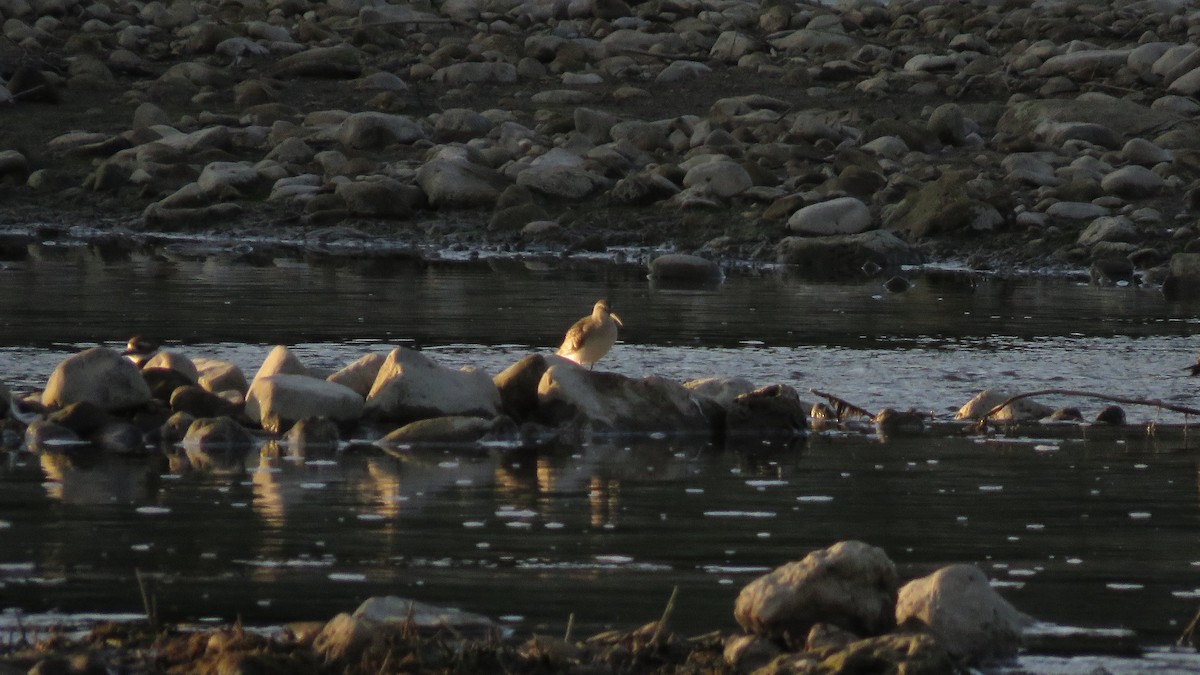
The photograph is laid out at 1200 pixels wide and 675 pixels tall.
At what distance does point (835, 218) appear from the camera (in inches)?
803

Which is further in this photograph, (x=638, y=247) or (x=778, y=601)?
(x=638, y=247)

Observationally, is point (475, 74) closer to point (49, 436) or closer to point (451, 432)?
point (451, 432)

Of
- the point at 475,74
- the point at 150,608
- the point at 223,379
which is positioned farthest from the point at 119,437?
the point at 475,74

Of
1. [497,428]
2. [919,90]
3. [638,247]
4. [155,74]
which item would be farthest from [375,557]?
[155,74]

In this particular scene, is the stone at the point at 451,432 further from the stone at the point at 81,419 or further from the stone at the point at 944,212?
the stone at the point at 944,212

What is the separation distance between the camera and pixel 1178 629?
577 centimetres

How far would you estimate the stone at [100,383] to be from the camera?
9.70 meters

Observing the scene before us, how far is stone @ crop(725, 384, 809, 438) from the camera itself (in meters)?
9.98

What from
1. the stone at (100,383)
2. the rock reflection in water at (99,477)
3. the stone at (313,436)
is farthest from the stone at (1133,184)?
the rock reflection in water at (99,477)

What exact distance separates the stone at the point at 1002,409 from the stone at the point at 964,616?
485 cm

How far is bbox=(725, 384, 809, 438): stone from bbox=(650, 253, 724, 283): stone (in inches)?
328

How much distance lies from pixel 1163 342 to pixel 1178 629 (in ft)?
26.5

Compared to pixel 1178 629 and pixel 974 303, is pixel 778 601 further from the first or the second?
pixel 974 303

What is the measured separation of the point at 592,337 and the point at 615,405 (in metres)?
0.97
